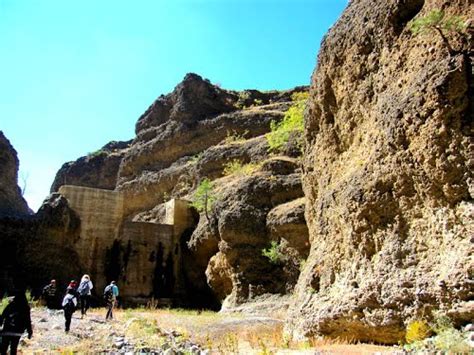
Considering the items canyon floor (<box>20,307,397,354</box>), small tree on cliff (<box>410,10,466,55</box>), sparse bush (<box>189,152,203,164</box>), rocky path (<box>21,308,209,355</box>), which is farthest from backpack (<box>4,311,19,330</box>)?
sparse bush (<box>189,152,203,164</box>)

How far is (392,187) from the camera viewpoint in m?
10.3

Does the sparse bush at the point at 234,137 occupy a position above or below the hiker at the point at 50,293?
above

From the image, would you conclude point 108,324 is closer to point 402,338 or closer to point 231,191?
point 402,338

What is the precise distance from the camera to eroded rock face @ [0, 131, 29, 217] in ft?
96.0

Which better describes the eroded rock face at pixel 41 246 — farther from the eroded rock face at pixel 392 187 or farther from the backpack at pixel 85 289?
the eroded rock face at pixel 392 187

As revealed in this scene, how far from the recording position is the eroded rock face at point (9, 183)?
29.2 metres

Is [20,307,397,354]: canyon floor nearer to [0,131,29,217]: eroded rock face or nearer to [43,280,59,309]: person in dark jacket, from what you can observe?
[43,280,59,309]: person in dark jacket

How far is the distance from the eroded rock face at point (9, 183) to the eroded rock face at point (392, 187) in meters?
21.8

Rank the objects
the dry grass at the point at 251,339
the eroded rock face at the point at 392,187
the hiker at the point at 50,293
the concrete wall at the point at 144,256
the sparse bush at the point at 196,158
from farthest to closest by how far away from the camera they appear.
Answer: the sparse bush at the point at 196,158 < the concrete wall at the point at 144,256 < the hiker at the point at 50,293 < the dry grass at the point at 251,339 < the eroded rock face at the point at 392,187

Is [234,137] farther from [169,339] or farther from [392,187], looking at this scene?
[392,187]

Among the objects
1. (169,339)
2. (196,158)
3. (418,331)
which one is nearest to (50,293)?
(169,339)

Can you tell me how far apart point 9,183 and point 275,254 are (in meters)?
17.3

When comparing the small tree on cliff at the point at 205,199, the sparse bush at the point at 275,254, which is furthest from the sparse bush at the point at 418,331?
the small tree on cliff at the point at 205,199

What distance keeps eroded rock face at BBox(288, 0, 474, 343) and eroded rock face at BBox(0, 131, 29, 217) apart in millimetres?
21846
